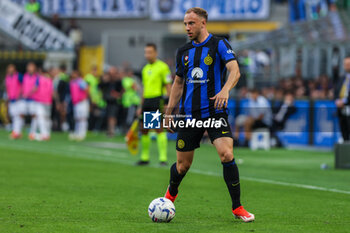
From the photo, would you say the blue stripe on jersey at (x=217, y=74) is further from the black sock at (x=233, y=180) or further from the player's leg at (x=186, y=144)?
the black sock at (x=233, y=180)

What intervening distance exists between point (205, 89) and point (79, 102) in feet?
53.8

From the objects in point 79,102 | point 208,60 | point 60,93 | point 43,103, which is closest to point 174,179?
point 208,60

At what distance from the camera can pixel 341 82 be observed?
16.5m

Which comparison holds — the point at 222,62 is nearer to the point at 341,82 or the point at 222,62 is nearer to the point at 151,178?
the point at 151,178

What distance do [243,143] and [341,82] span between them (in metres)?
6.07

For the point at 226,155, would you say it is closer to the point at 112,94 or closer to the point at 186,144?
the point at 186,144

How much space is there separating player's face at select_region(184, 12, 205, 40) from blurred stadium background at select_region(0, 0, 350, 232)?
220 centimetres

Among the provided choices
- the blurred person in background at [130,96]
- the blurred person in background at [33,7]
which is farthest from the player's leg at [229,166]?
the blurred person in background at [33,7]

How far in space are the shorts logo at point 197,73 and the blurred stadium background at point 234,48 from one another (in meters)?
1.87

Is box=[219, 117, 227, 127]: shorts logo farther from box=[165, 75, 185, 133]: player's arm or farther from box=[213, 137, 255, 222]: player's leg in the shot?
box=[165, 75, 185, 133]: player's arm

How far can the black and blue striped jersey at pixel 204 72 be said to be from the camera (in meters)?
7.77

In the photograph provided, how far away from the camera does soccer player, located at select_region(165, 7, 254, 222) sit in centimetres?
769

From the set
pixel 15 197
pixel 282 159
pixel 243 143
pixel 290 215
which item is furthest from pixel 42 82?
pixel 290 215

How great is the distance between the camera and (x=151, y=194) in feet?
33.6
